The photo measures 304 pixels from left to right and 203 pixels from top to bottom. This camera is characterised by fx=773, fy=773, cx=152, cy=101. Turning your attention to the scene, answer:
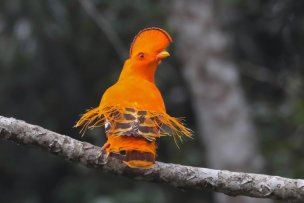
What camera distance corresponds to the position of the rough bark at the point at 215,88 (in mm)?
7523

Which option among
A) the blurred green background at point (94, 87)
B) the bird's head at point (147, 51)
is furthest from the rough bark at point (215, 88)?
the bird's head at point (147, 51)

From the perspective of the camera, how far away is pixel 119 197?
7059 millimetres

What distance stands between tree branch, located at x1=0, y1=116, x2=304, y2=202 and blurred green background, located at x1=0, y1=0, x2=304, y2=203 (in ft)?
11.2

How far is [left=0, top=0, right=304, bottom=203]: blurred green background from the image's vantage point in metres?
7.36

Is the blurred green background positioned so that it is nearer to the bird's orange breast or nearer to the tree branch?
the bird's orange breast

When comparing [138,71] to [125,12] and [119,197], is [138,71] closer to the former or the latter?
[119,197]

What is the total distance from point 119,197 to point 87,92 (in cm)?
137

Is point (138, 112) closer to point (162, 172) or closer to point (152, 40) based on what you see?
point (162, 172)

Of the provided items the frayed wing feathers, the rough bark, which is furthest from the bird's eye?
the rough bark

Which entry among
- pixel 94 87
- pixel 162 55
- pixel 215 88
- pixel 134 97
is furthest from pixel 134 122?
pixel 94 87

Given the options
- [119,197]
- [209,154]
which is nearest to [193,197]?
[209,154]

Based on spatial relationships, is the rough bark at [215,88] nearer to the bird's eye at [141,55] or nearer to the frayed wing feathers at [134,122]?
the bird's eye at [141,55]

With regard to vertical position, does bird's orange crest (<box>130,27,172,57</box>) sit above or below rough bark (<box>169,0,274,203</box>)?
below

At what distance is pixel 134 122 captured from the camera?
3648 millimetres
